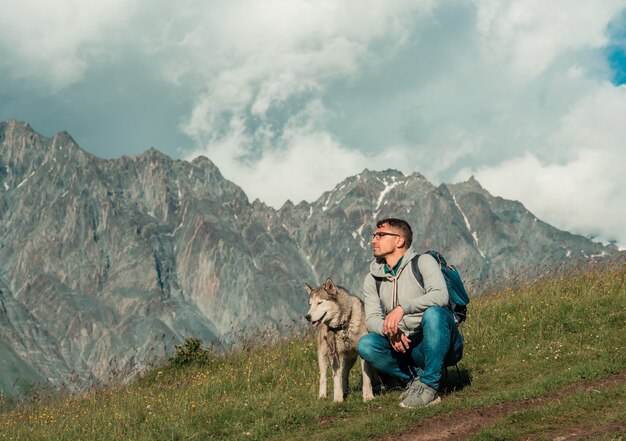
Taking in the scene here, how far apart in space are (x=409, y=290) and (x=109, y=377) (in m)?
9.88

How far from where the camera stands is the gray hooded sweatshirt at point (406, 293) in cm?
1116

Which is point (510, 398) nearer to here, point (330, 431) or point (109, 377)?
point (330, 431)

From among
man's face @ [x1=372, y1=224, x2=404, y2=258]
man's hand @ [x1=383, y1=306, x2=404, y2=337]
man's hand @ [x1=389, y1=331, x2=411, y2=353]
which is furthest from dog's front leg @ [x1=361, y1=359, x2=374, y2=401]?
man's face @ [x1=372, y1=224, x2=404, y2=258]

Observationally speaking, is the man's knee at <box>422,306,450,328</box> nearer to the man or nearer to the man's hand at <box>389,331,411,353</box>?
the man

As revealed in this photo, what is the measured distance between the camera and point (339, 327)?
12.8 m

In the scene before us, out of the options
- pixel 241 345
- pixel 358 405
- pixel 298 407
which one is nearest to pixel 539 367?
pixel 358 405

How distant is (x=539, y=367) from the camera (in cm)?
1365

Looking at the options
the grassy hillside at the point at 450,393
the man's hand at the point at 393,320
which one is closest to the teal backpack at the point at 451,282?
the man's hand at the point at 393,320

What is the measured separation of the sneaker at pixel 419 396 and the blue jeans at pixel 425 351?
9 cm

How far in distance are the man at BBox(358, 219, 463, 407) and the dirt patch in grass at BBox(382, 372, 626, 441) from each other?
103cm

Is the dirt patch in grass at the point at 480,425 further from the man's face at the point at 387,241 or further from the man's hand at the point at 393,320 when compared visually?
the man's face at the point at 387,241

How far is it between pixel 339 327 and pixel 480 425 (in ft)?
11.6

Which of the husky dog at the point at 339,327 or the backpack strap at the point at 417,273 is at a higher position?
the backpack strap at the point at 417,273

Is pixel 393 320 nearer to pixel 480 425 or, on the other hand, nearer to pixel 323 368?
pixel 480 425
